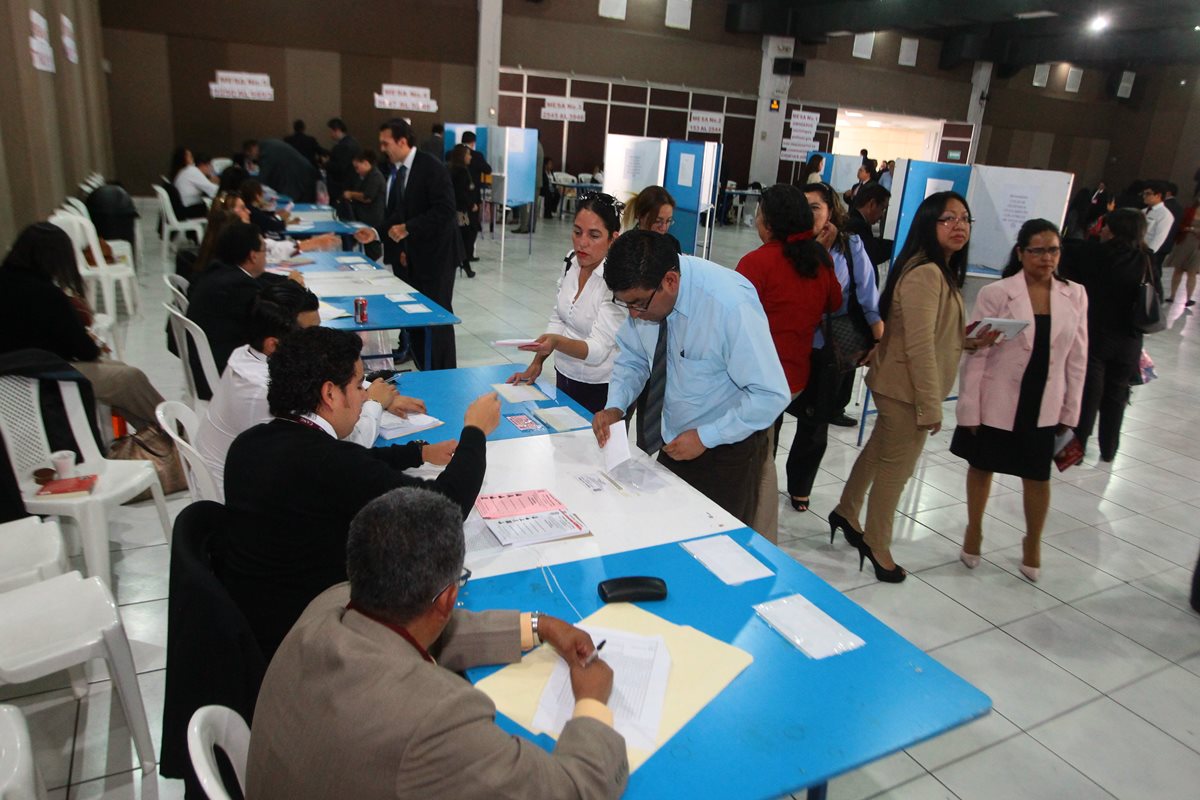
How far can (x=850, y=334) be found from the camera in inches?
137

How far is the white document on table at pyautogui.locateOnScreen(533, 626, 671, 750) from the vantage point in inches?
52.9

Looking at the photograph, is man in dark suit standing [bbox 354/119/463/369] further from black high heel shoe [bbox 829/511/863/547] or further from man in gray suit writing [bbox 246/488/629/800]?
man in gray suit writing [bbox 246/488/629/800]

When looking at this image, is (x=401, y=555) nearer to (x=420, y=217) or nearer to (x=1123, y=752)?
(x=1123, y=752)

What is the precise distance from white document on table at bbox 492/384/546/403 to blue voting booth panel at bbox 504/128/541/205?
7712 millimetres

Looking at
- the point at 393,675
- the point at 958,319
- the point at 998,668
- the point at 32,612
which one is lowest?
the point at 998,668

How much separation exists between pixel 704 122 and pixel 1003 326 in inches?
562

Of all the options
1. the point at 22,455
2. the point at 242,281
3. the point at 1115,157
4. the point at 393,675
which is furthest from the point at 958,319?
the point at 1115,157

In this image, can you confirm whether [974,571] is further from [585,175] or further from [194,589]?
[585,175]

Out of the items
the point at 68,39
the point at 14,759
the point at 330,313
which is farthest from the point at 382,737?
the point at 68,39

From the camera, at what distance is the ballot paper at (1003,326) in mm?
2969

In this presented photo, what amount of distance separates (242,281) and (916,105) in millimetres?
18483

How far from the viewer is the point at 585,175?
1539 centimetres

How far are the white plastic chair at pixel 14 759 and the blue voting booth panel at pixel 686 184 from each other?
5438mm

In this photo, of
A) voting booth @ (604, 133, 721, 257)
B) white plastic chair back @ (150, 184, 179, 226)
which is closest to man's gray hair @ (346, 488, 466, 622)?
voting booth @ (604, 133, 721, 257)
